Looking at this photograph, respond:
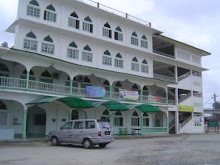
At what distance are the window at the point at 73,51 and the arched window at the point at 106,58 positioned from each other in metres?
3.40

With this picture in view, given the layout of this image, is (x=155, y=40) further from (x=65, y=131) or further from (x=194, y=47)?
(x=65, y=131)

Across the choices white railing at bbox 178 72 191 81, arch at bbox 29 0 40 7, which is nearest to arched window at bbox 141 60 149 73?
white railing at bbox 178 72 191 81

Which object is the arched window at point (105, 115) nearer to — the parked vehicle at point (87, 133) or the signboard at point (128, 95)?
the signboard at point (128, 95)

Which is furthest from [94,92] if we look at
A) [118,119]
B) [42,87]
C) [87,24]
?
[87,24]

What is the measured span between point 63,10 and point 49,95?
883cm

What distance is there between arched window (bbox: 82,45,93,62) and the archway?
6.57 meters

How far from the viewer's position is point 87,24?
27266 millimetres

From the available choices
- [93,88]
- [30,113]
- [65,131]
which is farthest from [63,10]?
[65,131]

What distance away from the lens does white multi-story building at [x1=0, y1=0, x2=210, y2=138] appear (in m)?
21.3

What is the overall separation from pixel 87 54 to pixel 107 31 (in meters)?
4.02

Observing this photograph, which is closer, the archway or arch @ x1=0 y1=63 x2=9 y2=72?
arch @ x1=0 y1=63 x2=9 y2=72

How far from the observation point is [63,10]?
1000 inches

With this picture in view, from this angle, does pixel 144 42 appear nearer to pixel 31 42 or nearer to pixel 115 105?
pixel 115 105

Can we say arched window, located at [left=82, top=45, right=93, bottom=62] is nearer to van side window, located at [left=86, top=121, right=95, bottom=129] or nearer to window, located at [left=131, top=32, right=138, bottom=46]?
window, located at [left=131, top=32, right=138, bottom=46]
